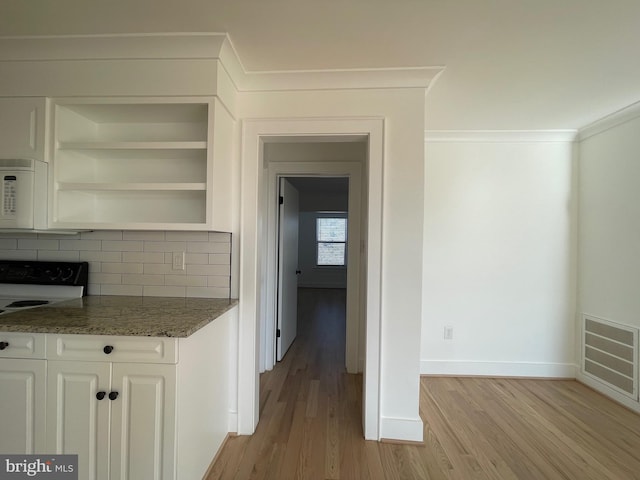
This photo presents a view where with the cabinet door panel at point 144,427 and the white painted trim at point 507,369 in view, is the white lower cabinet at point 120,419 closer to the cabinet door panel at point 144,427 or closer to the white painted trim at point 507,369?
the cabinet door panel at point 144,427

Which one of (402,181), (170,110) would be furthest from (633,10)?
(170,110)

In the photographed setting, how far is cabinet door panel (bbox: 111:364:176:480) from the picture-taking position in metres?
1.20

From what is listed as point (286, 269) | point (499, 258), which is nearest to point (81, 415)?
point (286, 269)

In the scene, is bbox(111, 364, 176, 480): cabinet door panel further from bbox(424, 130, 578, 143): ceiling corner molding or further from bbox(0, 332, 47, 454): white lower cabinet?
bbox(424, 130, 578, 143): ceiling corner molding

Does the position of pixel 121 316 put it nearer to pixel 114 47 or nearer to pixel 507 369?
pixel 114 47

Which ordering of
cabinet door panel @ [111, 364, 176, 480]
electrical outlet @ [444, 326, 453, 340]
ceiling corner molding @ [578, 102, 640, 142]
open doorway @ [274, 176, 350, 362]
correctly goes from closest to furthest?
cabinet door panel @ [111, 364, 176, 480] < ceiling corner molding @ [578, 102, 640, 142] < electrical outlet @ [444, 326, 453, 340] < open doorway @ [274, 176, 350, 362]

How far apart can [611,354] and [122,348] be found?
3.57 m

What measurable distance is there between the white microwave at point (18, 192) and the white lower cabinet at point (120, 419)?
88 centimetres

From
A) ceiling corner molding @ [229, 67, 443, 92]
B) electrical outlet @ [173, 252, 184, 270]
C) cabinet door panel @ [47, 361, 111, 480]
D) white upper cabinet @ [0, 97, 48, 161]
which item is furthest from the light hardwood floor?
ceiling corner molding @ [229, 67, 443, 92]

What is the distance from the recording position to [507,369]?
275 centimetres

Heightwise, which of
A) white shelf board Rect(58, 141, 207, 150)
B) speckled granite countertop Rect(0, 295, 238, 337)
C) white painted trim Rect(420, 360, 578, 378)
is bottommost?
white painted trim Rect(420, 360, 578, 378)

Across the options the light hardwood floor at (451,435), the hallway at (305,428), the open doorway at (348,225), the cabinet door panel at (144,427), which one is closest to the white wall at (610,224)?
the light hardwood floor at (451,435)

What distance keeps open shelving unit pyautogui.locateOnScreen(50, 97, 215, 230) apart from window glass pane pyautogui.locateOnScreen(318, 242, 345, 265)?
6.27 metres

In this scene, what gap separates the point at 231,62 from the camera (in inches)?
64.9
